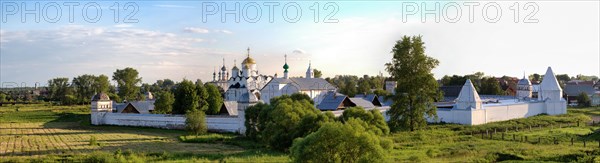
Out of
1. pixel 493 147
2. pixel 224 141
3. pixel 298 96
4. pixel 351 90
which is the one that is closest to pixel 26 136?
pixel 224 141

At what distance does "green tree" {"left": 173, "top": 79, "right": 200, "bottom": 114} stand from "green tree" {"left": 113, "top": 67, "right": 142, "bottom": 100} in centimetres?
3213

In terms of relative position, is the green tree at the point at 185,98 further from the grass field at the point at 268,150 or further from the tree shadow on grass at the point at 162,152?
the tree shadow on grass at the point at 162,152

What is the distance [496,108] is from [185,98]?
2594cm

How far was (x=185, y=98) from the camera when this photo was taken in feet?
153

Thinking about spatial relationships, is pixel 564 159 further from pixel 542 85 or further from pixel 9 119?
pixel 9 119

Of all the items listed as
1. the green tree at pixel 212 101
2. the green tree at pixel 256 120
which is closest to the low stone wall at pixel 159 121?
the green tree at pixel 256 120

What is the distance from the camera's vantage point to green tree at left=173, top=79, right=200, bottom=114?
4672 cm

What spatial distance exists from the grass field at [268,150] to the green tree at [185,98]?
4.67 metres

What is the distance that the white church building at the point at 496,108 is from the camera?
3950cm

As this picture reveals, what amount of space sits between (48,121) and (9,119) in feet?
16.4

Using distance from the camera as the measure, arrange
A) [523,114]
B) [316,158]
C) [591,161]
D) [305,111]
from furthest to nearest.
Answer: [523,114] < [305,111] < [591,161] < [316,158]

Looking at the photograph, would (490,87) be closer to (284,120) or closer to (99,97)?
(99,97)

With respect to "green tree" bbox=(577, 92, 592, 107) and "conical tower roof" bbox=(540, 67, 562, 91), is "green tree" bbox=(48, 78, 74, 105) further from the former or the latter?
"green tree" bbox=(577, 92, 592, 107)

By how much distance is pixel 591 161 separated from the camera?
22.0 m
